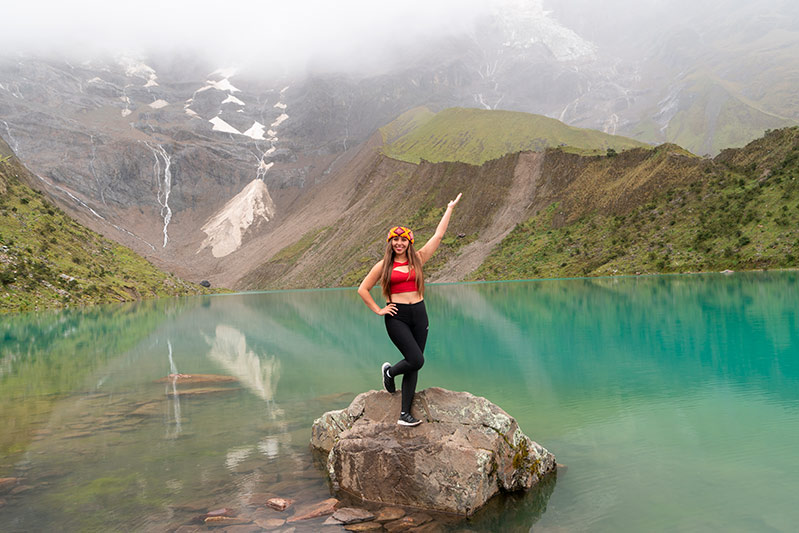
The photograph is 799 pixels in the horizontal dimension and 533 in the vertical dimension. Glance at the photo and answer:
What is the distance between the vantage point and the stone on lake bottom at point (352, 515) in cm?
812

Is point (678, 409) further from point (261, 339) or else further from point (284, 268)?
point (284, 268)

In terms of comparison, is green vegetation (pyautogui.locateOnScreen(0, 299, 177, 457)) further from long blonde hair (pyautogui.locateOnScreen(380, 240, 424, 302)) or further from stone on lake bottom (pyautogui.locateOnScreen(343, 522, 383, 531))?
long blonde hair (pyautogui.locateOnScreen(380, 240, 424, 302))

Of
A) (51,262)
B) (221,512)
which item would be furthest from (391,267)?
(51,262)

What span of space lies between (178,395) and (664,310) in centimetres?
2907

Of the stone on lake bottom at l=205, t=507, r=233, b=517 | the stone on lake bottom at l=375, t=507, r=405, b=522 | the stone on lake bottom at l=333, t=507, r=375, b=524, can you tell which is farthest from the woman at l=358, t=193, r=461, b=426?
the stone on lake bottom at l=205, t=507, r=233, b=517

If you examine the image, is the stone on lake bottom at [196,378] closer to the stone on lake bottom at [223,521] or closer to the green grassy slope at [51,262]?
the stone on lake bottom at [223,521]

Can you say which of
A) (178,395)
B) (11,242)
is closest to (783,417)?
(178,395)

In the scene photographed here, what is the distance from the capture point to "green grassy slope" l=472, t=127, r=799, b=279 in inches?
2862

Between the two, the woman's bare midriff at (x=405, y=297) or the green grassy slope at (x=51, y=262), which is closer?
the woman's bare midriff at (x=405, y=297)

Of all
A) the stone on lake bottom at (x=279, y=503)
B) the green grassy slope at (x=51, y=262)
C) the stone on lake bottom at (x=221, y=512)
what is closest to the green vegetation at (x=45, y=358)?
the stone on lake bottom at (x=221, y=512)

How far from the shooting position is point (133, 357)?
27.2m

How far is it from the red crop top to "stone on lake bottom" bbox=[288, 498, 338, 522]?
3.61m

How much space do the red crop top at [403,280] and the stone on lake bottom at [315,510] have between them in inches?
142

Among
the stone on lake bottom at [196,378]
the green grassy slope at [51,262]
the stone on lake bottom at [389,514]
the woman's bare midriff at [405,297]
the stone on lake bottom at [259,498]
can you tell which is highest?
the green grassy slope at [51,262]
